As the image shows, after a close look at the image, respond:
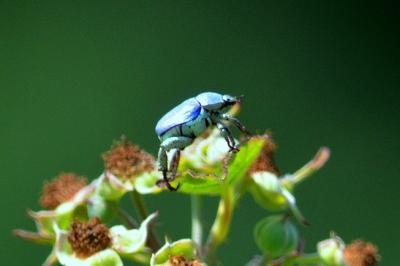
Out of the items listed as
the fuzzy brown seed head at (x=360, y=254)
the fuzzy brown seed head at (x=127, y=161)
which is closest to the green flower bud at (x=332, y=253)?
the fuzzy brown seed head at (x=360, y=254)

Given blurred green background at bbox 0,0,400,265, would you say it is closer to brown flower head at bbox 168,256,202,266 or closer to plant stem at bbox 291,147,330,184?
plant stem at bbox 291,147,330,184

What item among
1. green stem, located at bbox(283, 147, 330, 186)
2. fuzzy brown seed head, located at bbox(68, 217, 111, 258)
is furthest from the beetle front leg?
fuzzy brown seed head, located at bbox(68, 217, 111, 258)

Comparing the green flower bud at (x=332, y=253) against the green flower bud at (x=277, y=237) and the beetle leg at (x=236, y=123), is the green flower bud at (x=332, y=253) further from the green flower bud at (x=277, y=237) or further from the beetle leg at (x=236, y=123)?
the beetle leg at (x=236, y=123)

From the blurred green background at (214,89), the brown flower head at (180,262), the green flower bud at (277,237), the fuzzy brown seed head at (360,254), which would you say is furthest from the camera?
the blurred green background at (214,89)

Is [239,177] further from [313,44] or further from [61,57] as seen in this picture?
[313,44]

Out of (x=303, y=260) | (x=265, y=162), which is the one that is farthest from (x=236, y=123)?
(x=303, y=260)

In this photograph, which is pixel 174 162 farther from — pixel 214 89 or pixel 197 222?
pixel 214 89
